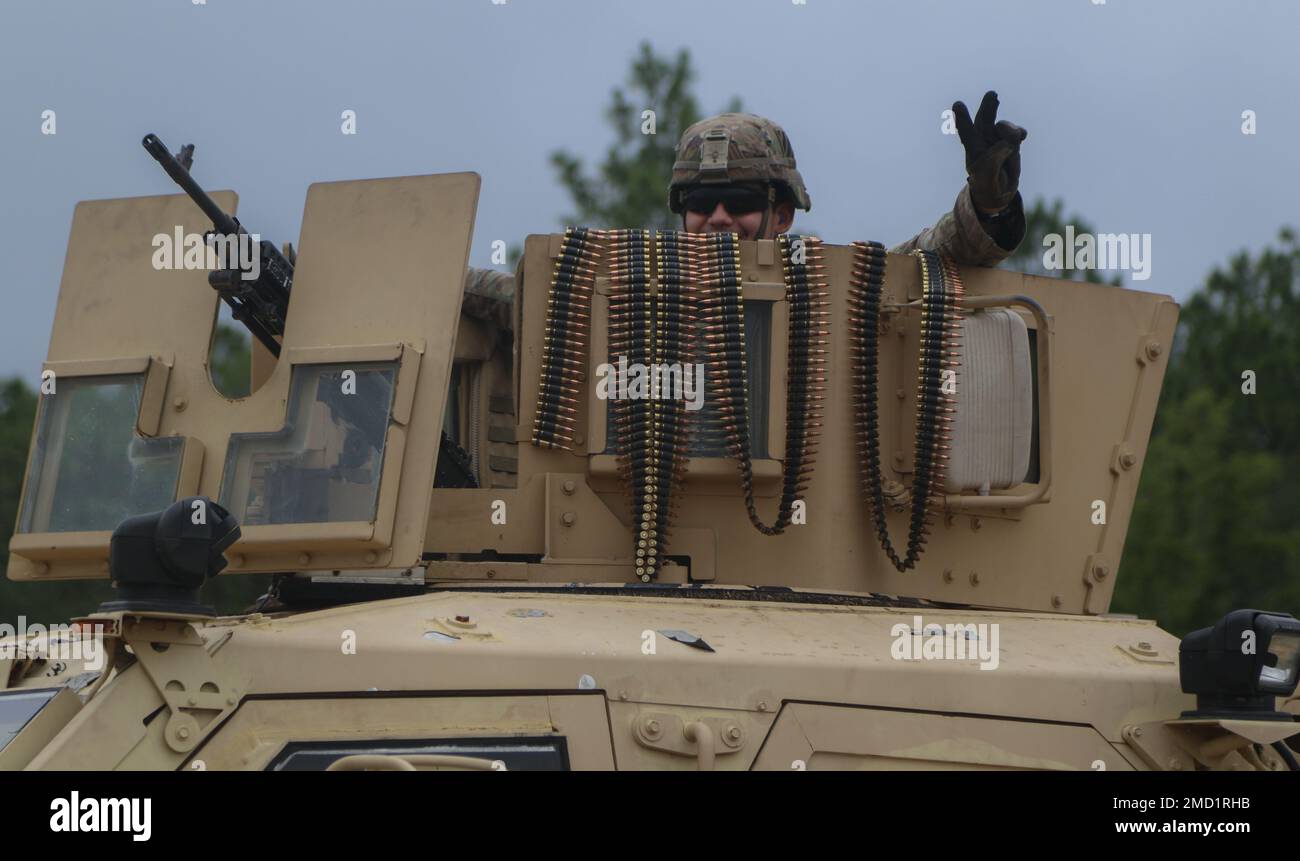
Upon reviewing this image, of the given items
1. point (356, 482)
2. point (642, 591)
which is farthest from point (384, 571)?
point (642, 591)

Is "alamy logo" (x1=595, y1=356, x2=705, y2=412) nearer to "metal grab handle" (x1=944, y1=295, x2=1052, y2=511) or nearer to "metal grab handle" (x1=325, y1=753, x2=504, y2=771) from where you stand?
"metal grab handle" (x1=944, y1=295, x2=1052, y2=511)

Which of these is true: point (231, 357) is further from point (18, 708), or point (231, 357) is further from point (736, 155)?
point (18, 708)

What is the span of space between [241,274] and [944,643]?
277 cm

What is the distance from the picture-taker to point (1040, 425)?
22.4ft

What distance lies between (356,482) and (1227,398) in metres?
19.5

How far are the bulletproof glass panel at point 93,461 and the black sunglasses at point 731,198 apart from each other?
2.37m

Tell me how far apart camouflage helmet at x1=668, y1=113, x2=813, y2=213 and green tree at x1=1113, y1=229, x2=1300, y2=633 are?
551 inches

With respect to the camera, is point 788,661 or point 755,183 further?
point 755,183

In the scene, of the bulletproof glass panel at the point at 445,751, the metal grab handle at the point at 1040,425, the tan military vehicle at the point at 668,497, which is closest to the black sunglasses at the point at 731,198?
the tan military vehicle at the point at 668,497

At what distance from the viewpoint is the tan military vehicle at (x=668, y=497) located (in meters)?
5.24

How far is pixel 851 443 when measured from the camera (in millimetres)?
6660
